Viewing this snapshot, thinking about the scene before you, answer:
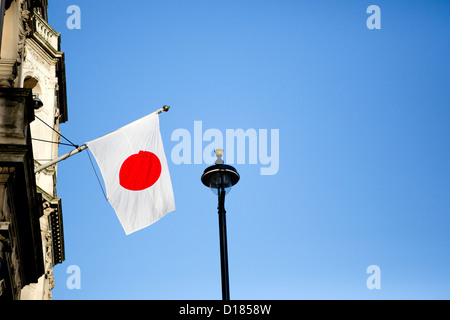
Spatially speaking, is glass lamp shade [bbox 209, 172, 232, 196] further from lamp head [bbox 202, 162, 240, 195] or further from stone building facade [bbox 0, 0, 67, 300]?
stone building facade [bbox 0, 0, 67, 300]

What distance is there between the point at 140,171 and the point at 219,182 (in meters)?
3.88

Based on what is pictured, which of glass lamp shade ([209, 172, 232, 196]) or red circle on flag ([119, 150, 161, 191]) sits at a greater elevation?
red circle on flag ([119, 150, 161, 191])

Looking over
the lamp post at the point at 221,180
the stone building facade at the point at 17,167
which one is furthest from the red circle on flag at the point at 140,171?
the lamp post at the point at 221,180

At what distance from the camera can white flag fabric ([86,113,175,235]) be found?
52.5ft

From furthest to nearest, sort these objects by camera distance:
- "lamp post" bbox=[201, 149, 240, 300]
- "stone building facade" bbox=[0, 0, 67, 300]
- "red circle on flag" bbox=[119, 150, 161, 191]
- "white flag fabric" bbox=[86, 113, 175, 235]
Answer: "red circle on flag" bbox=[119, 150, 161, 191] < "white flag fabric" bbox=[86, 113, 175, 235] < "stone building facade" bbox=[0, 0, 67, 300] < "lamp post" bbox=[201, 149, 240, 300]

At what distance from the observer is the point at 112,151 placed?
55.2 ft

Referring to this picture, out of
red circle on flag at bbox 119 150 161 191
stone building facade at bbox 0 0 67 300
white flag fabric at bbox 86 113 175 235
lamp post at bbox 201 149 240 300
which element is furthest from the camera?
red circle on flag at bbox 119 150 161 191

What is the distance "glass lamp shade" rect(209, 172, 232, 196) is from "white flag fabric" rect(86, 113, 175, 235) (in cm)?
325

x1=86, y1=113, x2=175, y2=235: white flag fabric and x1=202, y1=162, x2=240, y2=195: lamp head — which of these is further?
x1=86, y1=113, x2=175, y2=235: white flag fabric

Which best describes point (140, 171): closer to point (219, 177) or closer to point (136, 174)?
point (136, 174)

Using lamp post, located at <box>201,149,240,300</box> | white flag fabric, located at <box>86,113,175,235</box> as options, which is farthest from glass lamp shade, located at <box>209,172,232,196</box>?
white flag fabric, located at <box>86,113,175,235</box>

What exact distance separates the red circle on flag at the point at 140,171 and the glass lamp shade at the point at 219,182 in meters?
3.44

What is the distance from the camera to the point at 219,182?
1330 cm

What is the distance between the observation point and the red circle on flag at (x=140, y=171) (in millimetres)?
16297
